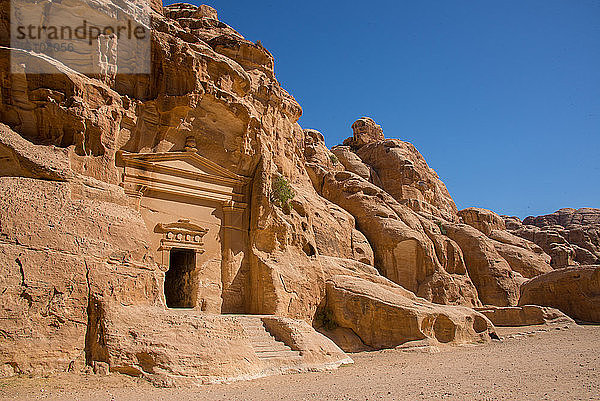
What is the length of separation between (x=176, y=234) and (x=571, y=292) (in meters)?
25.8

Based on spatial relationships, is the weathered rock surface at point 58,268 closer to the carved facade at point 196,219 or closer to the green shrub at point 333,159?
the carved facade at point 196,219

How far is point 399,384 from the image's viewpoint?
34.5 feet

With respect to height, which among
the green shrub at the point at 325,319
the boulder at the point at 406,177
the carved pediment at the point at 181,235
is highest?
the boulder at the point at 406,177

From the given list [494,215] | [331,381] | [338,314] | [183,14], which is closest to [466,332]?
[338,314]

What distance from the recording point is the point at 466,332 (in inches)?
814

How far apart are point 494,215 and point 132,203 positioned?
3959cm

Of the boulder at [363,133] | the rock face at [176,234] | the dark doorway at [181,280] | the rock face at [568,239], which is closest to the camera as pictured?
the rock face at [176,234]

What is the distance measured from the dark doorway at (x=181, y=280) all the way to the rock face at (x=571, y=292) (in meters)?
24.3

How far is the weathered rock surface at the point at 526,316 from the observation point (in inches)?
1077

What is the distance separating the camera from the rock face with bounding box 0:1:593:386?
35.9 ft

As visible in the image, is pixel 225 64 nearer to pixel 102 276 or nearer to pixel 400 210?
pixel 102 276

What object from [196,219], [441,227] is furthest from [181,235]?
[441,227]

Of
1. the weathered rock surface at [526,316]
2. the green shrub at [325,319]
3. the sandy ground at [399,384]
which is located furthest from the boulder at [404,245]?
the sandy ground at [399,384]

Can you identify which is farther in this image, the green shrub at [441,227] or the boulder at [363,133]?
the boulder at [363,133]
